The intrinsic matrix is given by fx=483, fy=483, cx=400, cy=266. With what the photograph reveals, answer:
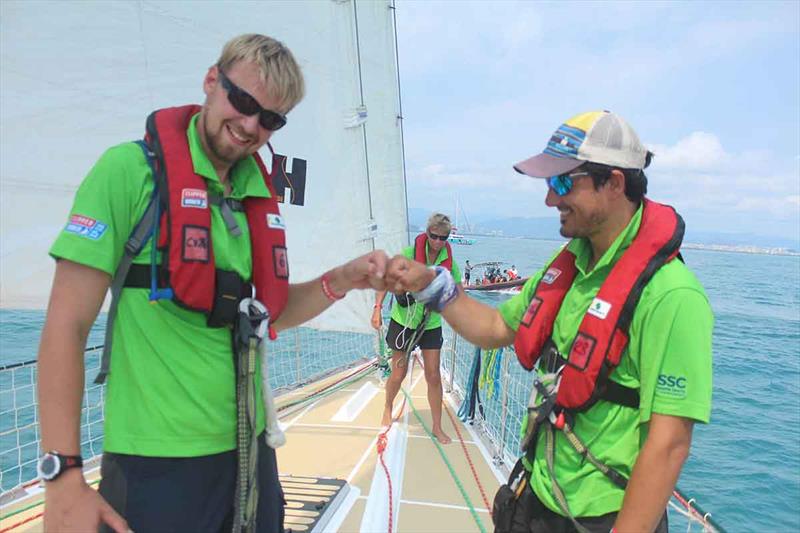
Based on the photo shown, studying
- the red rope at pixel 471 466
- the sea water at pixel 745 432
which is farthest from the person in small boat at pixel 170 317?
the sea water at pixel 745 432

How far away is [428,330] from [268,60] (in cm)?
299

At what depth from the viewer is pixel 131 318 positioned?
1.14 metres

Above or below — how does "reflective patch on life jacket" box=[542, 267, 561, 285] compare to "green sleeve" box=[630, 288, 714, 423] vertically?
above

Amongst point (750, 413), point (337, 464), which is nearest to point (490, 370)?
point (337, 464)

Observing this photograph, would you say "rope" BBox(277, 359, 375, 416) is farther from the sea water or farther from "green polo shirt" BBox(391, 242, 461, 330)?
the sea water

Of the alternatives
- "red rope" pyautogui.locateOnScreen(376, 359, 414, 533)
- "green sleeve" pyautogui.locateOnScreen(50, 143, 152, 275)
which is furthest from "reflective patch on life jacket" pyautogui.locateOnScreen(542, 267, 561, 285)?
"red rope" pyautogui.locateOnScreen(376, 359, 414, 533)

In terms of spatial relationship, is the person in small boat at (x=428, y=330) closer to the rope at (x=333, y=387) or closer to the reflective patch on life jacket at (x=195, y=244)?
the rope at (x=333, y=387)

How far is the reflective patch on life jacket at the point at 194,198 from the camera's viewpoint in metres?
1.17

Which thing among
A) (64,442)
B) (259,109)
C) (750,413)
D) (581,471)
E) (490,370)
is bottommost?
(750,413)

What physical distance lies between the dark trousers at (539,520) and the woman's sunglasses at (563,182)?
0.97 meters

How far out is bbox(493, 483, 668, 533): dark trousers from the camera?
1.43 metres

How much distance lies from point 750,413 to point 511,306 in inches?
495

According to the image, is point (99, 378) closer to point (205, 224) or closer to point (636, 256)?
point (205, 224)

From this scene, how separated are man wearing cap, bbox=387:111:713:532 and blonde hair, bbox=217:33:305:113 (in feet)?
2.48
